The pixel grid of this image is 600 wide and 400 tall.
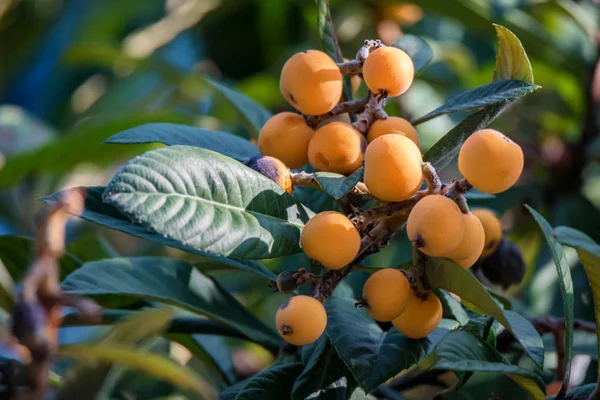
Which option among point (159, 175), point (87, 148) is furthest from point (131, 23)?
point (159, 175)

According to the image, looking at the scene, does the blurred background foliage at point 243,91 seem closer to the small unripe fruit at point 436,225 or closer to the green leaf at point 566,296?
the green leaf at point 566,296

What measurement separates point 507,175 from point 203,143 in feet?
1.02

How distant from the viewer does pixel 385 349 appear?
2.19 feet

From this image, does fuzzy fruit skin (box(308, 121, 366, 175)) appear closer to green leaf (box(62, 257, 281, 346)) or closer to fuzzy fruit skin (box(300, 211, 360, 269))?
fuzzy fruit skin (box(300, 211, 360, 269))

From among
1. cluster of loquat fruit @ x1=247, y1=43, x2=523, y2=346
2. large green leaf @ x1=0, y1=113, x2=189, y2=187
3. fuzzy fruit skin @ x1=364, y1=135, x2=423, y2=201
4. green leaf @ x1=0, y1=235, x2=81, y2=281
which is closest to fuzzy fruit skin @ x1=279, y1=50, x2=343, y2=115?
cluster of loquat fruit @ x1=247, y1=43, x2=523, y2=346

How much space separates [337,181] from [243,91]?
4.05 ft

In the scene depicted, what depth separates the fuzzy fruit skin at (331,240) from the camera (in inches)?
23.7

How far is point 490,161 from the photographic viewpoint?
59 centimetres

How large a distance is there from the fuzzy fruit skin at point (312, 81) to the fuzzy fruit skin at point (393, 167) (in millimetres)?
106

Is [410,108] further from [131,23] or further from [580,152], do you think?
[131,23]

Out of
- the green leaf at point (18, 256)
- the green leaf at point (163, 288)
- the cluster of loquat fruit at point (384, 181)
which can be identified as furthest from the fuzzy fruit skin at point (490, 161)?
the green leaf at point (18, 256)

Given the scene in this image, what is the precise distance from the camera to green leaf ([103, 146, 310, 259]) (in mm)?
564

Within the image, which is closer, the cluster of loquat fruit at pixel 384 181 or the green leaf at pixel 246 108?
the cluster of loquat fruit at pixel 384 181

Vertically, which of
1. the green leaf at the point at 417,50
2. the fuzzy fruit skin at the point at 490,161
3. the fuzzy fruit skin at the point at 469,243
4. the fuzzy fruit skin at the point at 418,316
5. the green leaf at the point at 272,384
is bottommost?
the green leaf at the point at 272,384
